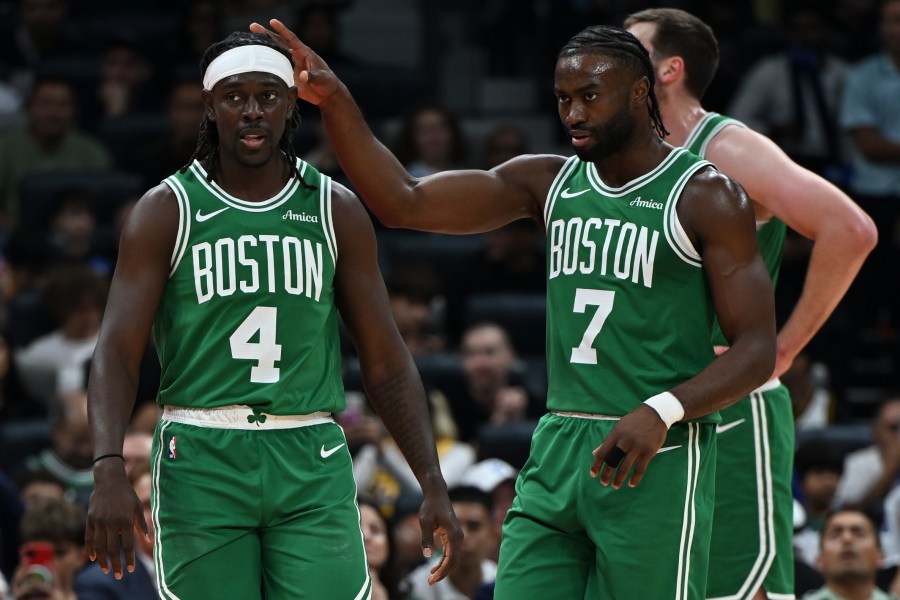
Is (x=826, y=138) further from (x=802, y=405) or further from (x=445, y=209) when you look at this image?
(x=445, y=209)

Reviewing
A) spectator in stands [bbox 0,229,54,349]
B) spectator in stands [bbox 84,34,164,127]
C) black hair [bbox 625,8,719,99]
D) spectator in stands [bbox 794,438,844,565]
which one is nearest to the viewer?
black hair [bbox 625,8,719,99]

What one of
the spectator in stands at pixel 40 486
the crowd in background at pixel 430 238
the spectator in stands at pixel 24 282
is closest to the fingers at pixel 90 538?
the crowd in background at pixel 430 238

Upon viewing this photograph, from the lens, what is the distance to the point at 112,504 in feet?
12.9

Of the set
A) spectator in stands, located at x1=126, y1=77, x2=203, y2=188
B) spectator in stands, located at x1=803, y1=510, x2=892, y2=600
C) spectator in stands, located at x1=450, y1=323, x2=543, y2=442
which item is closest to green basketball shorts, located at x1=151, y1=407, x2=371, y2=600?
spectator in stands, located at x1=803, y1=510, x2=892, y2=600

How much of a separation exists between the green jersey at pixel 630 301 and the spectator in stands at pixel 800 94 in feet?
22.7

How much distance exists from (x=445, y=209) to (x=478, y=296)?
Answer: 5610 millimetres

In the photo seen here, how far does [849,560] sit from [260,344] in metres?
4.25

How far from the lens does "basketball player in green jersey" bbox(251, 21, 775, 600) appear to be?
13.8 ft

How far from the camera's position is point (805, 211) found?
16.0ft

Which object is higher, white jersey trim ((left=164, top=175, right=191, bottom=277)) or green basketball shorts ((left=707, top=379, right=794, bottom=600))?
white jersey trim ((left=164, top=175, right=191, bottom=277))

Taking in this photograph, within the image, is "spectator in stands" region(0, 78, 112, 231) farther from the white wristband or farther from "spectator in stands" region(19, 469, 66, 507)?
the white wristband

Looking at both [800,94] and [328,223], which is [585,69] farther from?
[800,94]

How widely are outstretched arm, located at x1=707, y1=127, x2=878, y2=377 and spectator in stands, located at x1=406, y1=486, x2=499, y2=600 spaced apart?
286cm

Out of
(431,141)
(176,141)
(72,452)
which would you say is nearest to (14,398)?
(72,452)
